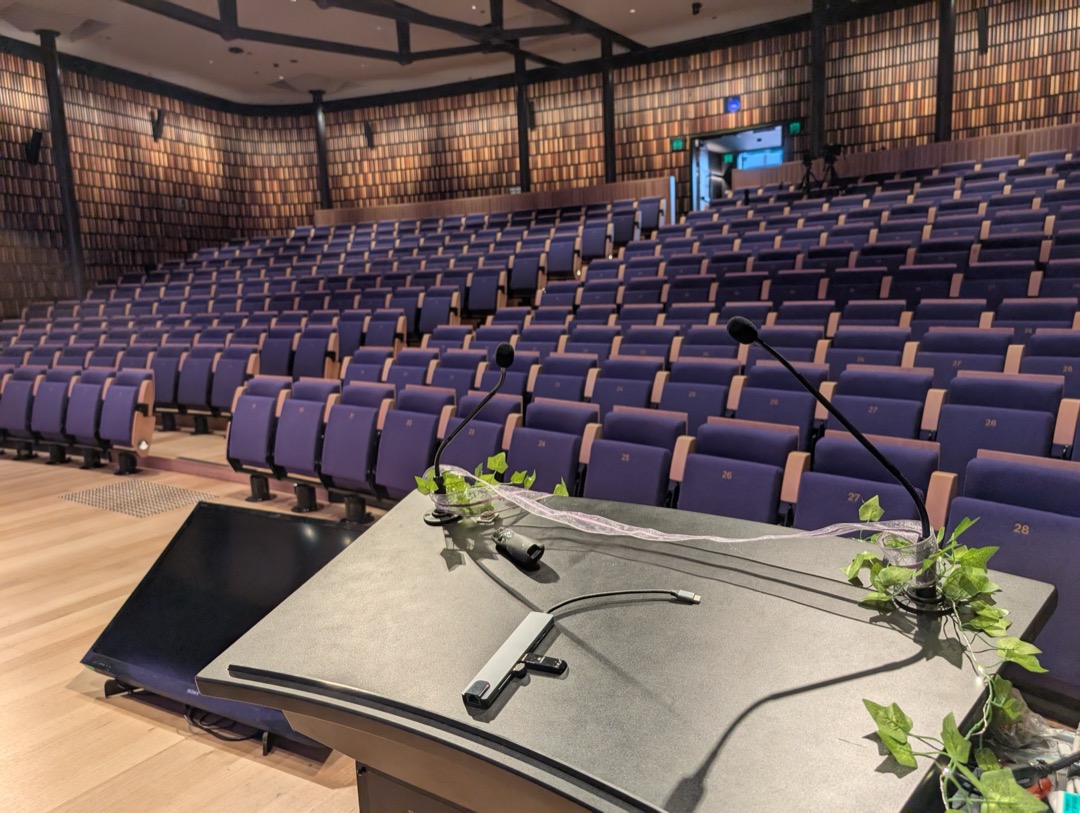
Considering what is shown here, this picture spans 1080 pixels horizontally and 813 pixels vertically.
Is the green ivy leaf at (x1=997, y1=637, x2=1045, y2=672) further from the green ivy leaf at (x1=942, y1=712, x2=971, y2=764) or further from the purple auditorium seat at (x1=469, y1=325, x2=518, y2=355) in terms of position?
the purple auditorium seat at (x1=469, y1=325, x2=518, y2=355)

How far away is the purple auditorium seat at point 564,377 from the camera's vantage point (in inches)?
105

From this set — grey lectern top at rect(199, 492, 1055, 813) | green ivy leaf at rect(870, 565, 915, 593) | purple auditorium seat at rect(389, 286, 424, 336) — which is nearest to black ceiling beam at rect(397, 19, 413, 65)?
purple auditorium seat at rect(389, 286, 424, 336)

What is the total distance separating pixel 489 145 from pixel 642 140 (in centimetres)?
198

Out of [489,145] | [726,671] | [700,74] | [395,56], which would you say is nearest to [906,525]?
[726,671]

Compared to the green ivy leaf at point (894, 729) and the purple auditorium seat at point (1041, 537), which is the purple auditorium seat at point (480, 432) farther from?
the green ivy leaf at point (894, 729)

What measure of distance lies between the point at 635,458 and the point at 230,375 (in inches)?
104

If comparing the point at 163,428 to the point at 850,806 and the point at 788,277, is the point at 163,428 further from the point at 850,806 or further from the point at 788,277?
the point at 850,806

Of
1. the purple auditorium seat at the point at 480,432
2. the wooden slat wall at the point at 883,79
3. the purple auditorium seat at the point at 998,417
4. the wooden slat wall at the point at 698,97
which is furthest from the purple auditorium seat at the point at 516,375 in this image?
the wooden slat wall at the point at 883,79

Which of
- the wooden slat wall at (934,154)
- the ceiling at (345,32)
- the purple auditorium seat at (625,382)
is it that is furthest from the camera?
the ceiling at (345,32)

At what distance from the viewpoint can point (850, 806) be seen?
44 cm

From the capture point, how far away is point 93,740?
4.44 feet

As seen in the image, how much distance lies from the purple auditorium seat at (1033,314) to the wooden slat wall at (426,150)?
6.90 metres

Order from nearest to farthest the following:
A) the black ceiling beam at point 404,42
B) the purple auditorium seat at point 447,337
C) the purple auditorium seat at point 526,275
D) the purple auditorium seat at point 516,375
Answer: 1. the purple auditorium seat at point 516,375
2. the purple auditorium seat at point 447,337
3. the purple auditorium seat at point 526,275
4. the black ceiling beam at point 404,42

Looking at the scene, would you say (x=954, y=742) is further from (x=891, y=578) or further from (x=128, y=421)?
(x=128, y=421)
